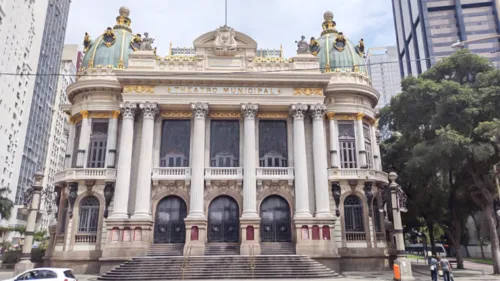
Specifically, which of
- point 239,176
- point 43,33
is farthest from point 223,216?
point 43,33

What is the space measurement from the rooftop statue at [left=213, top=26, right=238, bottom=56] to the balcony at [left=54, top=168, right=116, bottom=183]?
1242cm

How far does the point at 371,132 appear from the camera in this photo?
1303 inches

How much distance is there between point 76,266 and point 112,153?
8.34 m

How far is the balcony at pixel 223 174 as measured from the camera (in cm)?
2848

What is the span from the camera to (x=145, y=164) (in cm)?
2797

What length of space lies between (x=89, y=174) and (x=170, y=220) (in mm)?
6963

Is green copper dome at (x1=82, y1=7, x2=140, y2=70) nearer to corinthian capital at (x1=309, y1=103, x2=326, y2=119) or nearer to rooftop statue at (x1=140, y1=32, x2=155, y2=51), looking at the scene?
rooftop statue at (x1=140, y1=32, x2=155, y2=51)

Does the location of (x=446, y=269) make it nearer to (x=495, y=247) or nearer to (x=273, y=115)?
(x=495, y=247)

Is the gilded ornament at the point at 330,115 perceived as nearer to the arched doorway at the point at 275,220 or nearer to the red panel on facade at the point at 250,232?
the arched doorway at the point at 275,220

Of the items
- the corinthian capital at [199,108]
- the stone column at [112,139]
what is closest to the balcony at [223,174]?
the corinthian capital at [199,108]

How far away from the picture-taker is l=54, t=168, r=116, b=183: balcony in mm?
28453

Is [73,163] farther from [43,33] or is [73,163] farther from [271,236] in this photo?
[43,33]

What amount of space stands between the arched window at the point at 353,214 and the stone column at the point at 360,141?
9.07ft

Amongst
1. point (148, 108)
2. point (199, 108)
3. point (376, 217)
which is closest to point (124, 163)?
point (148, 108)
